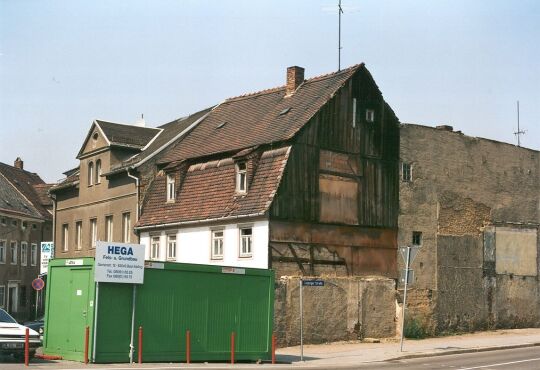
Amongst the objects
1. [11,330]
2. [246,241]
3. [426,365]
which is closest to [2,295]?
[246,241]

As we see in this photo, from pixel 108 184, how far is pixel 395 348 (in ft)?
58.0

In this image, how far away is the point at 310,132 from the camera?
32906 mm

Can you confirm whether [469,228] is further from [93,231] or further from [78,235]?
[78,235]

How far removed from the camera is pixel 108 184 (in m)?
41.0

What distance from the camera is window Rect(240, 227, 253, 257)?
3228 centimetres

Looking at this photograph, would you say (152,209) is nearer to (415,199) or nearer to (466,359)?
(415,199)

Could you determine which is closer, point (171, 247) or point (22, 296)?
point (171, 247)

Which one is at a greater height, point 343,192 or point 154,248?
point 343,192

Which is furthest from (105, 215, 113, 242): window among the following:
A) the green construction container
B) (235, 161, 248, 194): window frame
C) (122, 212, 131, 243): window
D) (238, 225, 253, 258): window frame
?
the green construction container

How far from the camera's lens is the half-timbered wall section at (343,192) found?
105ft

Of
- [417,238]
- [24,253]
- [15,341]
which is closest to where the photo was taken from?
[15,341]

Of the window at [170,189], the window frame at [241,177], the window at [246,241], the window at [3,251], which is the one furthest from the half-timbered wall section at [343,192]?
the window at [3,251]

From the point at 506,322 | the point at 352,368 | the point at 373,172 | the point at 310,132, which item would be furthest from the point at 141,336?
the point at 506,322

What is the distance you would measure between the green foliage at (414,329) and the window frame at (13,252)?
3108 centimetres
